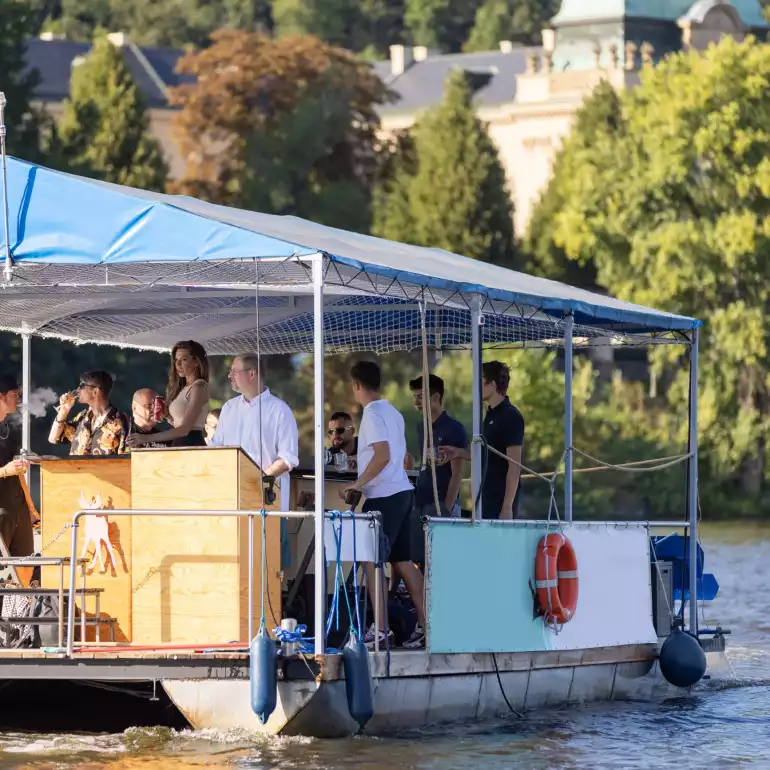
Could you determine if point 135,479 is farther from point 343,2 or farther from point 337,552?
point 343,2

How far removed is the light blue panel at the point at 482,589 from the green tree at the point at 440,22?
10718cm

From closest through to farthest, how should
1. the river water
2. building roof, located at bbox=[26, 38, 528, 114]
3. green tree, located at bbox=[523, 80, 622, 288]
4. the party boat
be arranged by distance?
the party boat, the river water, green tree, located at bbox=[523, 80, 622, 288], building roof, located at bbox=[26, 38, 528, 114]

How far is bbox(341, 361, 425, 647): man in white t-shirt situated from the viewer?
14.8 meters

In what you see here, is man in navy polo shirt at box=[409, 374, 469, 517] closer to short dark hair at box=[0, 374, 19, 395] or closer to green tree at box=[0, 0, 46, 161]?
short dark hair at box=[0, 374, 19, 395]

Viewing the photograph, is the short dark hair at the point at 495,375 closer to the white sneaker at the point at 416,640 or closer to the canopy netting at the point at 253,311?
the canopy netting at the point at 253,311

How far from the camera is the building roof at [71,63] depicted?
100m

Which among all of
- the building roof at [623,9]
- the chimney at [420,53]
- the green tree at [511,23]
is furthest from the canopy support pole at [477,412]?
the green tree at [511,23]

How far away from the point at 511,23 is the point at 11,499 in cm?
10225

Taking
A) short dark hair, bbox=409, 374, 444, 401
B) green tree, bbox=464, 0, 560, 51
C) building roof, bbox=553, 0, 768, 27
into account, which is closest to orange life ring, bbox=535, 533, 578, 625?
short dark hair, bbox=409, 374, 444, 401

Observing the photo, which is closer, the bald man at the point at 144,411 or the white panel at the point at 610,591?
the bald man at the point at 144,411

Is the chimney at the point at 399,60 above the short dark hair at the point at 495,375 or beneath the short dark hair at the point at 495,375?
above

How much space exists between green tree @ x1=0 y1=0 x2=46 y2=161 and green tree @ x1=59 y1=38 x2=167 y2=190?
288 cm

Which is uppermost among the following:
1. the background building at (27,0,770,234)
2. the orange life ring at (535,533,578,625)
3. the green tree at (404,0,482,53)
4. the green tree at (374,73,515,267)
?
the green tree at (404,0,482,53)

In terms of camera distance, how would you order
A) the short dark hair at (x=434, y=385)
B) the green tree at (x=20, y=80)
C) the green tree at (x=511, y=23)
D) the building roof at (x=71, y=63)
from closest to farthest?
the short dark hair at (x=434, y=385), the green tree at (x=20, y=80), the building roof at (x=71, y=63), the green tree at (x=511, y=23)
